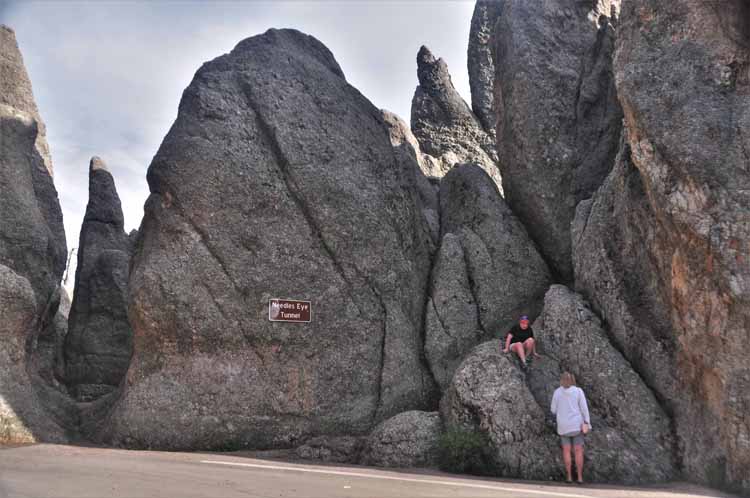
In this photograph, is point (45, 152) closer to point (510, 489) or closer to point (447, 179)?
point (447, 179)

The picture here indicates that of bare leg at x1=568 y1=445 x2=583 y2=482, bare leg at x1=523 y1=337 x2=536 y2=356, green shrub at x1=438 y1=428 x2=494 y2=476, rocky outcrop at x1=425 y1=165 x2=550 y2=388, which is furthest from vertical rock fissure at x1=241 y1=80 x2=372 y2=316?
bare leg at x1=568 y1=445 x2=583 y2=482

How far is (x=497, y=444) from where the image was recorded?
1127 centimetres

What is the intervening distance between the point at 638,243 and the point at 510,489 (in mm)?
6538

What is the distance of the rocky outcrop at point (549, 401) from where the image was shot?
10844mm

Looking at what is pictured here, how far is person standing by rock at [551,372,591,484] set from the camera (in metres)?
10.3

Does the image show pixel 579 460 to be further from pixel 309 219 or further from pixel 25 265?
pixel 25 265

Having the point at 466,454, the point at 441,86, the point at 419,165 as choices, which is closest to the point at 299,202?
the point at 466,454

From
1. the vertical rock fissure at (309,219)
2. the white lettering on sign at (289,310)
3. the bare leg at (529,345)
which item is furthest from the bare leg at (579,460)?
the white lettering on sign at (289,310)

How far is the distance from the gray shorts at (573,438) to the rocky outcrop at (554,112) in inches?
295

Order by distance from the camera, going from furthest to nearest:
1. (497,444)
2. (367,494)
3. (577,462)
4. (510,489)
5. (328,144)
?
(328,144) → (497,444) → (577,462) → (510,489) → (367,494)

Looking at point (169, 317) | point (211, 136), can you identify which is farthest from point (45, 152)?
point (169, 317)

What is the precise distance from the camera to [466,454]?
1110 cm

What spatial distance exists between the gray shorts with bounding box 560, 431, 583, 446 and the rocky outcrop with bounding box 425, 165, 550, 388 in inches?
214

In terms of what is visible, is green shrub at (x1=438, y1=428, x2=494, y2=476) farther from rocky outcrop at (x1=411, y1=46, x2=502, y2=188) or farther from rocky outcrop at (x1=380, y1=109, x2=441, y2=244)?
rocky outcrop at (x1=411, y1=46, x2=502, y2=188)
